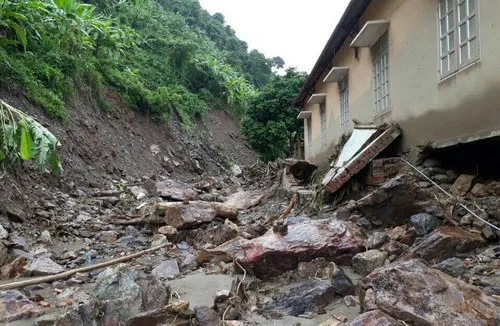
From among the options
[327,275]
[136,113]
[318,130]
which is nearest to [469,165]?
[327,275]

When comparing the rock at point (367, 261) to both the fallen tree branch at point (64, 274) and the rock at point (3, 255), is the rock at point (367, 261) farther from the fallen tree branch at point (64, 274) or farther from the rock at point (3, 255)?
the rock at point (3, 255)

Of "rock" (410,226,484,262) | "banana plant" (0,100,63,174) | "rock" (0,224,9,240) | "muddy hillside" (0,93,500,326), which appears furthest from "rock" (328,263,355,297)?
"rock" (0,224,9,240)

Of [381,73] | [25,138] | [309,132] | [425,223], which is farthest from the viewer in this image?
[309,132]

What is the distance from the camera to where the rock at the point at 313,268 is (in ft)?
15.1

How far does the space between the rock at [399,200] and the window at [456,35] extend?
1.66 m

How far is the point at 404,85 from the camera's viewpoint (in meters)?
7.14

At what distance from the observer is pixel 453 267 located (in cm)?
384

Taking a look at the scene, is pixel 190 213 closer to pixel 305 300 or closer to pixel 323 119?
pixel 305 300

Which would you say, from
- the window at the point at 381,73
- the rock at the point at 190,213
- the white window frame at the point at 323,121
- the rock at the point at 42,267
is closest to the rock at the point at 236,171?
the white window frame at the point at 323,121

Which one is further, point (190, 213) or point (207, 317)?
point (190, 213)

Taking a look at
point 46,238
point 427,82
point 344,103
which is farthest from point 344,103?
point 46,238

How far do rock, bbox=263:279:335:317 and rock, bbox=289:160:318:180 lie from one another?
25.0ft

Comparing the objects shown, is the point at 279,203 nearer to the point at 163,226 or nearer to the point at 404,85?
the point at 163,226

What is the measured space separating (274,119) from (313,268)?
17.2 meters
